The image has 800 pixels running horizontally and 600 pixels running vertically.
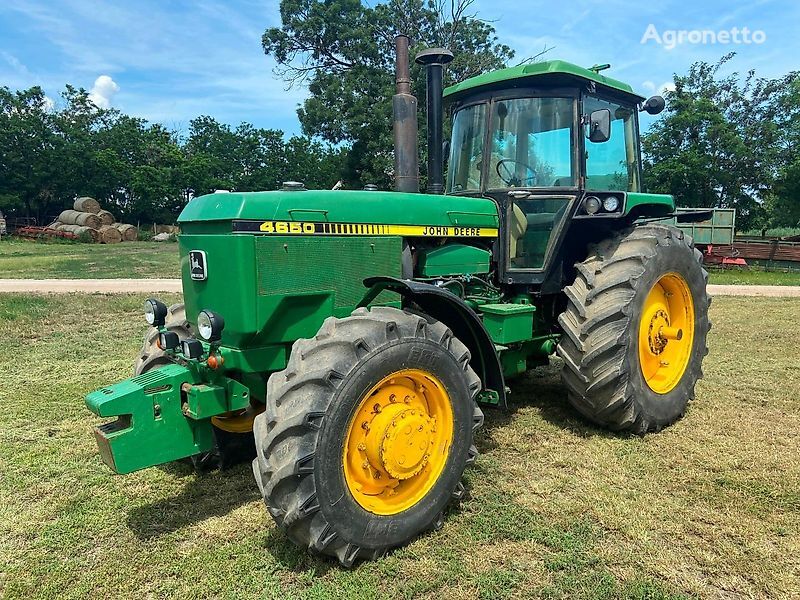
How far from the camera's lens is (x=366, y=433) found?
290cm

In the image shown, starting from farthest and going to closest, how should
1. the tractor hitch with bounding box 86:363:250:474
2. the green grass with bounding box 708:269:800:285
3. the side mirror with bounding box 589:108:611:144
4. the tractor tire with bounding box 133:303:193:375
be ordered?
the green grass with bounding box 708:269:800:285 → the side mirror with bounding box 589:108:611:144 → the tractor tire with bounding box 133:303:193:375 → the tractor hitch with bounding box 86:363:250:474

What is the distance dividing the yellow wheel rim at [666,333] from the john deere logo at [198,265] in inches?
123

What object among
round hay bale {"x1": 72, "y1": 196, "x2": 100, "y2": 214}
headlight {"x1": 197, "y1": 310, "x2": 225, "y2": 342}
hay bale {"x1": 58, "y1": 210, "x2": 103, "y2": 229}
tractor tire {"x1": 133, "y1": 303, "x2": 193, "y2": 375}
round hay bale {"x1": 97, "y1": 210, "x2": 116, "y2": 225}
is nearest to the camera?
headlight {"x1": 197, "y1": 310, "x2": 225, "y2": 342}

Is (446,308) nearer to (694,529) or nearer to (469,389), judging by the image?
(469,389)

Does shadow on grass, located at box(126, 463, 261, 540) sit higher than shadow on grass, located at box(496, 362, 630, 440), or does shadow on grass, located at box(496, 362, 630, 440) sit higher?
shadow on grass, located at box(496, 362, 630, 440)

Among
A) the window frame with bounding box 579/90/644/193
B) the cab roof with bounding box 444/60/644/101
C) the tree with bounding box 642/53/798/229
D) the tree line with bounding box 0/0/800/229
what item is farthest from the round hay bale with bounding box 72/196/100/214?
the window frame with bounding box 579/90/644/193

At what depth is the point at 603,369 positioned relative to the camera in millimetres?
4047

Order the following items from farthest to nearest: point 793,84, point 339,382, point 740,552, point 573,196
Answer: point 793,84 → point 573,196 → point 740,552 → point 339,382

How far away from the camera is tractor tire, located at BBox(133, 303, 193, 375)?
3693 millimetres

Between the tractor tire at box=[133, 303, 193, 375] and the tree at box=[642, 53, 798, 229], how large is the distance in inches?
851

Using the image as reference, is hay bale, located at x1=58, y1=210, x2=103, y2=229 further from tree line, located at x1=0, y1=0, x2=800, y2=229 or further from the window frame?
Result: the window frame

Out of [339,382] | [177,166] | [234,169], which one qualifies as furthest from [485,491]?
[234,169]

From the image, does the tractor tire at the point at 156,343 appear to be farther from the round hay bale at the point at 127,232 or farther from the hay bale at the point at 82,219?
the round hay bale at the point at 127,232

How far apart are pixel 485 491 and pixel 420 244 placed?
170 cm
